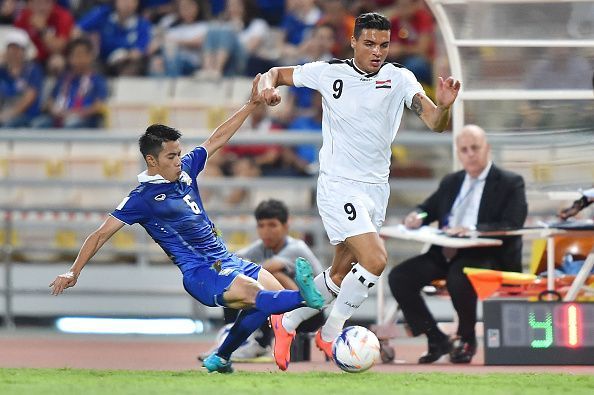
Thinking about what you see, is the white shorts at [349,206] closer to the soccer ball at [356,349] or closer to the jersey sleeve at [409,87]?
the jersey sleeve at [409,87]

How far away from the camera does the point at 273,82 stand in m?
9.94

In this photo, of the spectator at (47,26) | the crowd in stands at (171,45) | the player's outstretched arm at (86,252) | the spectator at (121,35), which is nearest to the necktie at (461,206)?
the player's outstretched arm at (86,252)

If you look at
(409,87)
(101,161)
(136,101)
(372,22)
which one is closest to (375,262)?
(409,87)

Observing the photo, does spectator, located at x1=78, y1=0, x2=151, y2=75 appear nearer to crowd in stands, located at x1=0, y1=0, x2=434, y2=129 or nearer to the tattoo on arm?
crowd in stands, located at x1=0, y1=0, x2=434, y2=129

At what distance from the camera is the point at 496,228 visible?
11469 mm

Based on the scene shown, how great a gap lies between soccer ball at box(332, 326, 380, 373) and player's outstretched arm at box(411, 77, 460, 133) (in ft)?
4.55

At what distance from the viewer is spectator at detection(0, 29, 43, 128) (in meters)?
17.5

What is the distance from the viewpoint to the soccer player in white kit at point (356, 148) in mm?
9734

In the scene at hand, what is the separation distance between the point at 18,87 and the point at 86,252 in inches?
342

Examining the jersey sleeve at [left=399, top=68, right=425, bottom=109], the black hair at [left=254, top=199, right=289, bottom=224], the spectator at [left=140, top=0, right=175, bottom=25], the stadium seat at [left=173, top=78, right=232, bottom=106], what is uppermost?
the spectator at [left=140, top=0, right=175, bottom=25]

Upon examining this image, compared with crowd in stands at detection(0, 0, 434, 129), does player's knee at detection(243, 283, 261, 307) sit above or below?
below

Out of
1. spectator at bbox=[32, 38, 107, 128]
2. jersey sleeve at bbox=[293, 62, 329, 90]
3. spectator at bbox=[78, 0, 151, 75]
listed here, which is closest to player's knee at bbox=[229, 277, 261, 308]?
jersey sleeve at bbox=[293, 62, 329, 90]

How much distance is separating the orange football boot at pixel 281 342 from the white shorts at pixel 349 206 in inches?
26.3

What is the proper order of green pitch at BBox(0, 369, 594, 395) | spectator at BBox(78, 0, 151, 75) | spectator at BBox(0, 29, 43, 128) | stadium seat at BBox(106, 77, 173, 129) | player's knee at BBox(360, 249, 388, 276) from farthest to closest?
Result: spectator at BBox(78, 0, 151, 75) → spectator at BBox(0, 29, 43, 128) → stadium seat at BBox(106, 77, 173, 129) → player's knee at BBox(360, 249, 388, 276) → green pitch at BBox(0, 369, 594, 395)
